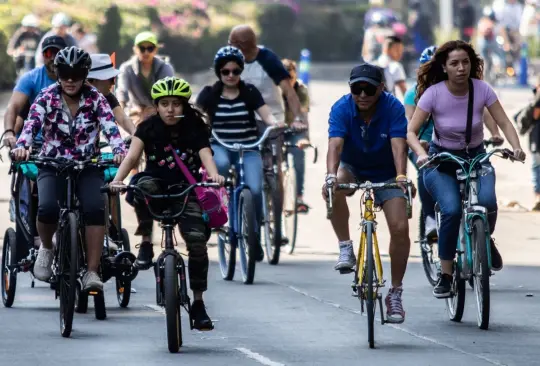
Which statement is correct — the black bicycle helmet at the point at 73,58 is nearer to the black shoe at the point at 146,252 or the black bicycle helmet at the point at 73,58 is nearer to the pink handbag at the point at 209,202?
the pink handbag at the point at 209,202

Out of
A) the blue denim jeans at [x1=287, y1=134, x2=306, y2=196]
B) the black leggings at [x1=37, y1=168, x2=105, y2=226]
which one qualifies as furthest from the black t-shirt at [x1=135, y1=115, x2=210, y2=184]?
the blue denim jeans at [x1=287, y1=134, x2=306, y2=196]

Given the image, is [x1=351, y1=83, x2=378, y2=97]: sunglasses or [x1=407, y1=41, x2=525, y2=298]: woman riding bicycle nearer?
[x1=351, y1=83, x2=378, y2=97]: sunglasses

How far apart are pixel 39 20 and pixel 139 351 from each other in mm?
26969

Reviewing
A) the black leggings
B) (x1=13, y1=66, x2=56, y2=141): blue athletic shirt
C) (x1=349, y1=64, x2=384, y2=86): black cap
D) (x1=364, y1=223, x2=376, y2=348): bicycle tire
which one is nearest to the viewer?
(x1=364, y1=223, x2=376, y2=348): bicycle tire

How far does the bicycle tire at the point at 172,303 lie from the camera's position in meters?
9.95

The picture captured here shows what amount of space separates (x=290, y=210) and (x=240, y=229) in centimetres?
217

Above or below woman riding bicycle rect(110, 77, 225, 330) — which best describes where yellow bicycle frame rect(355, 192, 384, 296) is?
below

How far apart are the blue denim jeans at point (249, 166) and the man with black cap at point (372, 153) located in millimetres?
3030

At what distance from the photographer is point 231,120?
14469 millimetres

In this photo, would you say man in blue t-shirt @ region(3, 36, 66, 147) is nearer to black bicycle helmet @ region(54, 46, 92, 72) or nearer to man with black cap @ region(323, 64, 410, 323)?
black bicycle helmet @ region(54, 46, 92, 72)

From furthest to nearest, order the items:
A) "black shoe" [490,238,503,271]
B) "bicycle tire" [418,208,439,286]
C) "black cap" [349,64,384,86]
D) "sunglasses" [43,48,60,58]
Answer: "bicycle tire" [418,208,439,286] → "sunglasses" [43,48,60,58] → "black shoe" [490,238,503,271] → "black cap" [349,64,384,86]

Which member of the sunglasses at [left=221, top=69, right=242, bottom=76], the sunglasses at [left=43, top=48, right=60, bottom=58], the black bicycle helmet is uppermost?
the sunglasses at [left=43, top=48, right=60, bottom=58]

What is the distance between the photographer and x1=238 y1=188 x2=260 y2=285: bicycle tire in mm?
13547

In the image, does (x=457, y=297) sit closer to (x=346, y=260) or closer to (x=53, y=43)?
(x=346, y=260)
